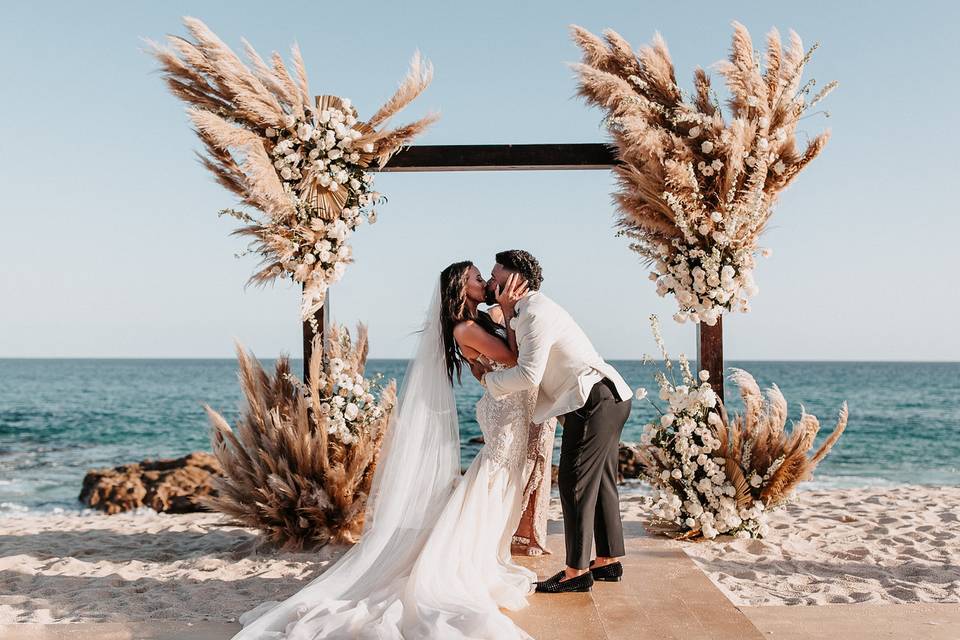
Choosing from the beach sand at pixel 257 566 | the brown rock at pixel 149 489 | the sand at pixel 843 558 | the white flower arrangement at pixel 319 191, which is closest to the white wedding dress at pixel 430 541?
the beach sand at pixel 257 566

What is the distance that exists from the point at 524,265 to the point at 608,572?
70.1 inches

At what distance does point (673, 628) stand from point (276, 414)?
9.48 ft

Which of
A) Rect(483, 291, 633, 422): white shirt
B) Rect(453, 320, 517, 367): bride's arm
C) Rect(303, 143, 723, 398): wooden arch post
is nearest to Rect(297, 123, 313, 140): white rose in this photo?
Rect(303, 143, 723, 398): wooden arch post

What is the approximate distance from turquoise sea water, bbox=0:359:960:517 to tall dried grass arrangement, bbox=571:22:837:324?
133 cm

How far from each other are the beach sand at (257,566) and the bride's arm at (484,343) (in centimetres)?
141

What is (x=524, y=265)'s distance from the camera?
13.2ft

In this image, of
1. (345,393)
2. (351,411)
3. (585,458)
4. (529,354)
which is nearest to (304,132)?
(345,393)

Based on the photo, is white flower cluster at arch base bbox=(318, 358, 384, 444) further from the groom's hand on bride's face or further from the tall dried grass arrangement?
the tall dried grass arrangement

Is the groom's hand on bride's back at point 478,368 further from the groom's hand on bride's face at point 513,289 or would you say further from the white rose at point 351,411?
the white rose at point 351,411

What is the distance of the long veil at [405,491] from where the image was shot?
3.58 meters

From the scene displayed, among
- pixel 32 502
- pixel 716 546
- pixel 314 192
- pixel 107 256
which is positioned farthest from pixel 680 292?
pixel 107 256

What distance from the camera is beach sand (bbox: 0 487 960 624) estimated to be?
4180mm

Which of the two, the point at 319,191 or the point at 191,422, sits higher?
the point at 319,191

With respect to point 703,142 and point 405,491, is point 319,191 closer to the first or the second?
point 405,491
